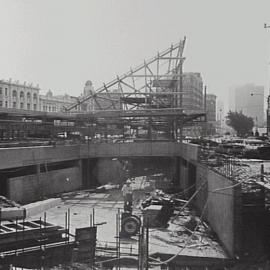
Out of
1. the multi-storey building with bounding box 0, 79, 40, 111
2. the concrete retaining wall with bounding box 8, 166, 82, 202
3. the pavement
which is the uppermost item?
the multi-storey building with bounding box 0, 79, 40, 111

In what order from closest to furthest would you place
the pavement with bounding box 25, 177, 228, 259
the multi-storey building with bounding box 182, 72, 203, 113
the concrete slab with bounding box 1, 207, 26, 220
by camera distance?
the pavement with bounding box 25, 177, 228, 259 < the concrete slab with bounding box 1, 207, 26, 220 < the multi-storey building with bounding box 182, 72, 203, 113

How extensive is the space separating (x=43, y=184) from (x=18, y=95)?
7297 cm

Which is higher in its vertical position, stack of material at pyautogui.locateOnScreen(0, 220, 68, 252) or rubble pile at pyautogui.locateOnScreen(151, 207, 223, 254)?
stack of material at pyautogui.locateOnScreen(0, 220, 68, 252)

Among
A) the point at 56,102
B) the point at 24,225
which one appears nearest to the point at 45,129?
the point at 24,225

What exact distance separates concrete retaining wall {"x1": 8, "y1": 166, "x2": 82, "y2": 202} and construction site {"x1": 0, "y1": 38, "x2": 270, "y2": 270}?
0.27ft

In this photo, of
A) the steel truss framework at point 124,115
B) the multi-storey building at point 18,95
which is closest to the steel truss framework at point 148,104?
the steel truss framework at point 124,115

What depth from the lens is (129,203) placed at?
21.7 meters

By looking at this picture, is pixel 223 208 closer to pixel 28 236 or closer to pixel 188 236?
pixel 188 236

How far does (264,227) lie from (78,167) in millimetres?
22368

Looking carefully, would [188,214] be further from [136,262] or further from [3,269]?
[3,269]

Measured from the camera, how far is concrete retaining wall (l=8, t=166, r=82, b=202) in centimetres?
2780

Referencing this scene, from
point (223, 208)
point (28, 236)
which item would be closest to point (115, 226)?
point (223, 208)

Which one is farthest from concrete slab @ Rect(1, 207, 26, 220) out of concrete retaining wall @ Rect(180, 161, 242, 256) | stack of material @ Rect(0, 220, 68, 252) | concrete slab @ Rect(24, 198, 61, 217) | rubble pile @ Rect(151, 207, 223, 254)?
concrete retaining wall @ Rect(180, 161, 242, 256)

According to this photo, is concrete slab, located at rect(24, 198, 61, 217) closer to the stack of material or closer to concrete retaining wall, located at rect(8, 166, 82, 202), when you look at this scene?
concrete retaining wall, located at rect(8, 166, 82, 202)
